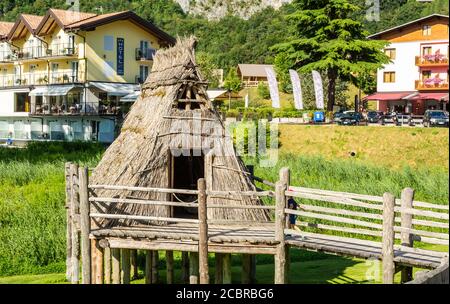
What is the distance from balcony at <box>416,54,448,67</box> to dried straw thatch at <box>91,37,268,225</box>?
34189 millimetres

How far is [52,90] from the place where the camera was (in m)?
50.1

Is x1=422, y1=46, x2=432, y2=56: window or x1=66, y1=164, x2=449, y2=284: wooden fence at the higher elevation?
x1=422, y1=46, x2=432, y2=56: window

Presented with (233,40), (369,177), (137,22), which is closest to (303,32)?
(137,22)

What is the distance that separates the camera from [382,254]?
34.5ft

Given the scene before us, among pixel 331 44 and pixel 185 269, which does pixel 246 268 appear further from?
pixel 331 44

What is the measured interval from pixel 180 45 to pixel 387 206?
23.4 ft

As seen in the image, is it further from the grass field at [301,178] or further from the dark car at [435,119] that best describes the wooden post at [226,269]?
the dark car at [435,119]

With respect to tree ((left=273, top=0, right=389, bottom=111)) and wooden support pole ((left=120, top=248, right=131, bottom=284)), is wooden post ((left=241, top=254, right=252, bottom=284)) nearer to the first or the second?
wooden support pole ((left=120, top=248, right=131, bottom=284))

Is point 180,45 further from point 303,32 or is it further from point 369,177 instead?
point 303,32

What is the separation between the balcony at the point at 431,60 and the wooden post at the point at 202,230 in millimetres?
37658

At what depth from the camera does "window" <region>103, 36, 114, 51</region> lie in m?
49.5

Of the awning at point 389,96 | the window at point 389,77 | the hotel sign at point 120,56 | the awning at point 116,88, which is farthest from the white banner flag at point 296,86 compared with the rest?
the hotel sign at point 120,56

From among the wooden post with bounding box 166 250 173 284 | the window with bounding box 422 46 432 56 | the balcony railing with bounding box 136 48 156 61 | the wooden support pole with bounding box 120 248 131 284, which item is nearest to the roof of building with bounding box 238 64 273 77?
the balcony railing with bounding box 136 48 156 61

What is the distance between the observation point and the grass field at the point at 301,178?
17172 mm
